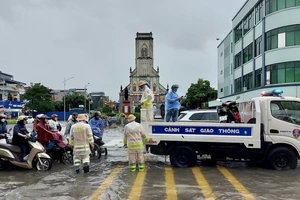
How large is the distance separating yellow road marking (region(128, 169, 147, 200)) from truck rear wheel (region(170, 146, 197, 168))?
1.25 m

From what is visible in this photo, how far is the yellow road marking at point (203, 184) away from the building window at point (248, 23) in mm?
35104

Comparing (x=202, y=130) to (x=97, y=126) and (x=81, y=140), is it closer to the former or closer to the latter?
(x=81, y=140)

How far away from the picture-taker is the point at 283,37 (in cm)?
3272

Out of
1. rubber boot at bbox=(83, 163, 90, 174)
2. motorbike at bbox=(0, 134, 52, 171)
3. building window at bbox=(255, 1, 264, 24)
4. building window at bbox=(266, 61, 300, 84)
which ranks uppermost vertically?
building window at bbox=(255, 1, 264, 24)

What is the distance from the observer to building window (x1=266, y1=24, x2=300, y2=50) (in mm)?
31658

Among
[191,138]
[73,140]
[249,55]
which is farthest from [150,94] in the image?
[249,55]

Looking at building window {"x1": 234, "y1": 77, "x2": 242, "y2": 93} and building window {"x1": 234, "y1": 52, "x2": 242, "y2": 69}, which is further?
building window {"x1": 234, "y1": 77, "x2": 242, "y2": 93}

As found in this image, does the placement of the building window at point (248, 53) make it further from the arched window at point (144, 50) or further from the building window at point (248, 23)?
the arched window at point (144, 50)

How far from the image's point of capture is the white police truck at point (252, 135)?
33.0 ft

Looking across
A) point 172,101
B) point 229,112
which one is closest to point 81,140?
point 172,101

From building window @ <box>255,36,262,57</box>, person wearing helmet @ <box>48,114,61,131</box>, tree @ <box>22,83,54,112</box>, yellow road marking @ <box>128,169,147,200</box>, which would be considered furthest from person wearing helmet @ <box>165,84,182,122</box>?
tree @ <box>22,83,54,112</box>

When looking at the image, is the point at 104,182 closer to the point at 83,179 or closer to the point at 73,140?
the point at 83,179

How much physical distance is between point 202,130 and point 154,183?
2.48 metres

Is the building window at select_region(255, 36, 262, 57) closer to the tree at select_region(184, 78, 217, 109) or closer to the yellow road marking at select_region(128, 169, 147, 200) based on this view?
the yellow road marking at select_region(128, 169, 147, 200)
